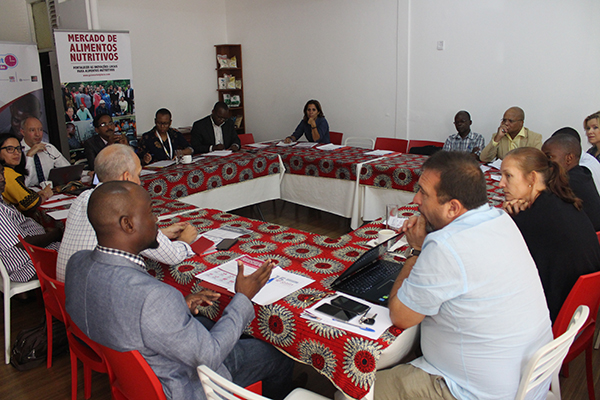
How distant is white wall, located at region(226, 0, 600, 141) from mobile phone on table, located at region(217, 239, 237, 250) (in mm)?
4202

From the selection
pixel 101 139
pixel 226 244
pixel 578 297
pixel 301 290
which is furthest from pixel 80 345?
pixel 101 139

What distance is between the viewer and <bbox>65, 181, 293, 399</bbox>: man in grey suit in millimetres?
1308

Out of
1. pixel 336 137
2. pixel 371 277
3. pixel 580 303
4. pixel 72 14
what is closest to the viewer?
pixel 580 303

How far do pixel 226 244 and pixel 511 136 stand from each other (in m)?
3.54

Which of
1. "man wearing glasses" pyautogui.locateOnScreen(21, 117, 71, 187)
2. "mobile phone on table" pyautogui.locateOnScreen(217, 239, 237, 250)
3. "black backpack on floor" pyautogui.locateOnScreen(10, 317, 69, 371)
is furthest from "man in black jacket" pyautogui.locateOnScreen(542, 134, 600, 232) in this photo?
"man wearing glasses" pyautogui.locateOnScreen(21, 117, 71, 187)

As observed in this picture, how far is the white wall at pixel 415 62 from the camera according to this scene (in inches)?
190

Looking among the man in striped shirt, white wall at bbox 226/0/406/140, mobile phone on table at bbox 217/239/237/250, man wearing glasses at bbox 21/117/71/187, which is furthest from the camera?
white wall at bbox 226/0/406/140

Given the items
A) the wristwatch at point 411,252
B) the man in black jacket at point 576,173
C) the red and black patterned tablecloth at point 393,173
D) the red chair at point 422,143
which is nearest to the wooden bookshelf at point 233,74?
the red chair at point 422,143

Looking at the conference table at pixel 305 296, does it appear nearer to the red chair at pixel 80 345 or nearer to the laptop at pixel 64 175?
the red chair at pixel 80 345

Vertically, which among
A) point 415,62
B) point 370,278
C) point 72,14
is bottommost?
point 370,278

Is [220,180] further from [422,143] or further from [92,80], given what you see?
[92,80]

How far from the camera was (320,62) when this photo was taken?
6918 mm

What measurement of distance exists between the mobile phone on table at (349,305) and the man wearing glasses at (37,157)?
343 cm

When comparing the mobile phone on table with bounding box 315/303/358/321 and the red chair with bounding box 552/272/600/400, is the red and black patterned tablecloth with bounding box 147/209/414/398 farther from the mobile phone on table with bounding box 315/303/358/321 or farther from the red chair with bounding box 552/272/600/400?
the red chair with bounding box 552/272/600/400
